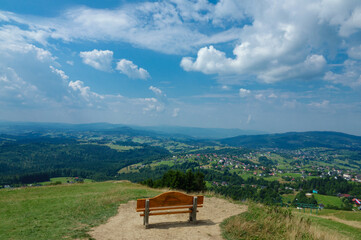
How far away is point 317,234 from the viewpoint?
7258 mm

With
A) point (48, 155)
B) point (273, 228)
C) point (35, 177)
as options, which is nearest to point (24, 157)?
point (48, 155)

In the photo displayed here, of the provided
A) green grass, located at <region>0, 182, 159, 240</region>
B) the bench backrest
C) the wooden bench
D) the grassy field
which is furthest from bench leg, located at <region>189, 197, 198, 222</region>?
green grass, located at <region>0, 182, 159, 240</region>

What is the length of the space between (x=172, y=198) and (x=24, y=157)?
694 ft

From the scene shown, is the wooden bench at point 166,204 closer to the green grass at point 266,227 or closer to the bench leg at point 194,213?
the bench leg at point 194,213

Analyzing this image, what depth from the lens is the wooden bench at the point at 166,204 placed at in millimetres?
7338

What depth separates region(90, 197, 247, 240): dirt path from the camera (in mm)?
6633

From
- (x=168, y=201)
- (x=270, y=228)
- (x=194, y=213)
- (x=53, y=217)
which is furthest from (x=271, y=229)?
(x=53, y=217)

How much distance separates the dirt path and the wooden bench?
481mm

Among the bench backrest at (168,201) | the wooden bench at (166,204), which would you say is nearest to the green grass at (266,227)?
the wooden bench at (166,204)

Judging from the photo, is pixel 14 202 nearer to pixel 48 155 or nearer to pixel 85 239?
pixel 85 239

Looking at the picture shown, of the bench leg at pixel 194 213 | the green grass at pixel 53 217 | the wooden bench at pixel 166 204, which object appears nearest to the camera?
the green grass at pixel 53 217

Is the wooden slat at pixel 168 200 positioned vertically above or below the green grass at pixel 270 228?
above

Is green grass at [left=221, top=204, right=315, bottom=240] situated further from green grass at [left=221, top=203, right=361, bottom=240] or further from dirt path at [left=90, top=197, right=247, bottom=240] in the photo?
dirt path at [left=90, top=197, right=247, bottom=240]

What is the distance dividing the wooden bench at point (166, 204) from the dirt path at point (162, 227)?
1.58 feet
